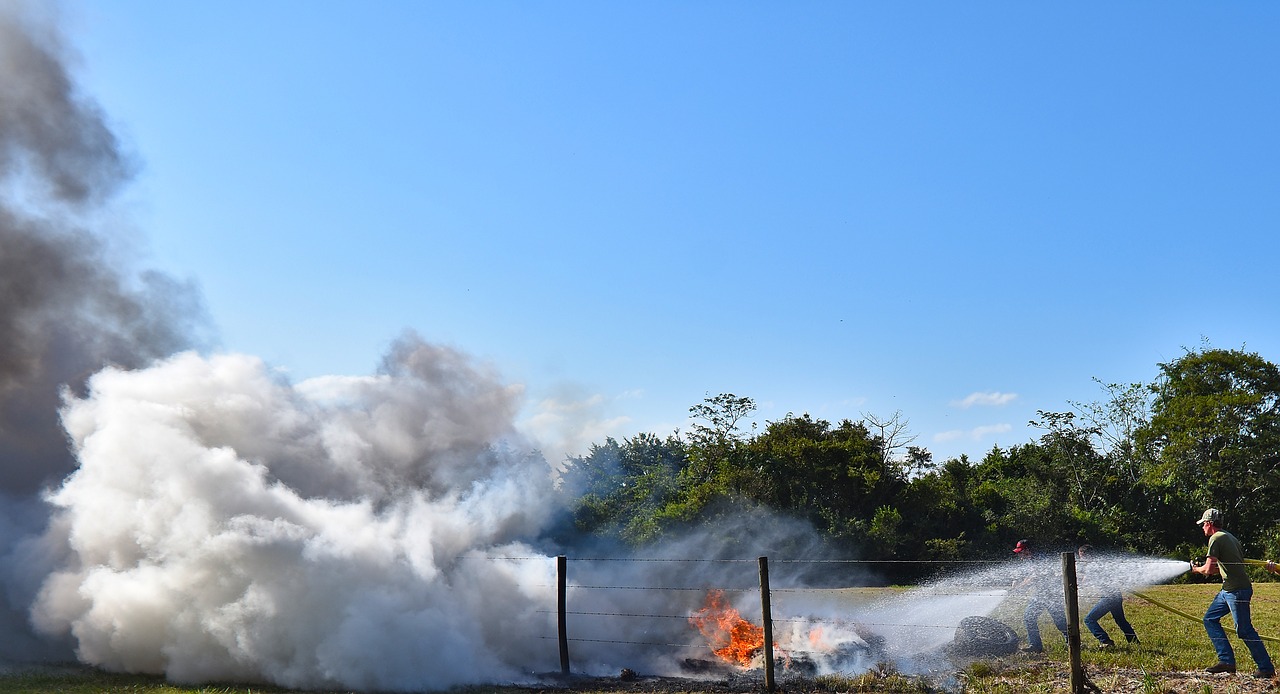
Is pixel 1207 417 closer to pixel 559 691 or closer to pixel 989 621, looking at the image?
pixel 989 621

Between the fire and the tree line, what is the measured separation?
12542 mm

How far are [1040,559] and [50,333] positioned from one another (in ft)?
71.3

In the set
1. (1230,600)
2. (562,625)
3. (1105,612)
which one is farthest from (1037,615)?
(562,625)

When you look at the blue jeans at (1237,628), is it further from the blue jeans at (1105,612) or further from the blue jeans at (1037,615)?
the blue jeans at (1037,615)

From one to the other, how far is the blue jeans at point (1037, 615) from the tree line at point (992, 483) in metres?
16.4

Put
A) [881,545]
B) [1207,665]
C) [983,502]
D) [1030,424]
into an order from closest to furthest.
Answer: [1207,665] < [881,545] < [983,502] < [1030,424]

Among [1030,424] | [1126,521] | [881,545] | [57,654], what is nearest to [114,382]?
[57,654]

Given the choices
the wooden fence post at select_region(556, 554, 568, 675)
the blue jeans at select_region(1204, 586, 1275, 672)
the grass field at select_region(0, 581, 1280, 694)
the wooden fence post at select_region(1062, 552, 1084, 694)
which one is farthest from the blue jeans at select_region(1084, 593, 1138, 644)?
the wooden fence post at select_region(556, 554, 568, 675)

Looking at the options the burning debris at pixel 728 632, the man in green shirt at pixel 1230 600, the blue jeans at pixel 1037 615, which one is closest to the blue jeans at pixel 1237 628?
the man in green shirt at pixel 1230 600

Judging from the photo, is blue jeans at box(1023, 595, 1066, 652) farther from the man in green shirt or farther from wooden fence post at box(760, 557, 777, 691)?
wooden fence post at box(760, 557, 777, 691)

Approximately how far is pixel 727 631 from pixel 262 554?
28.0ft

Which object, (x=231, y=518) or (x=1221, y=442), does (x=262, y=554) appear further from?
(x=1221, y=442)

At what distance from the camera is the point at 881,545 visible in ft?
128

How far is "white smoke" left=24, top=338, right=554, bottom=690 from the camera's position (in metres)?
14.5
